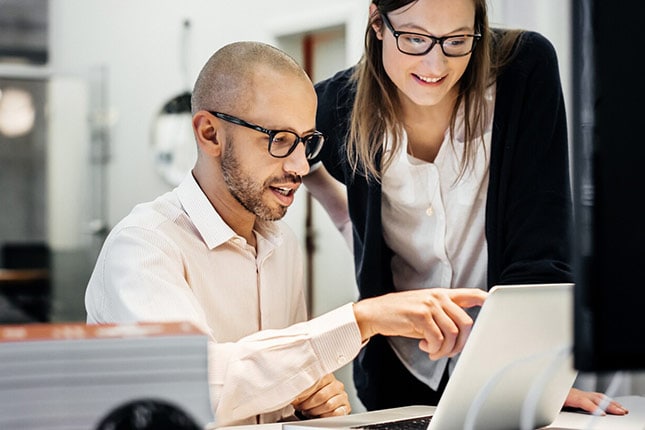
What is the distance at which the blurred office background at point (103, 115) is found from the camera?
397 centimetres

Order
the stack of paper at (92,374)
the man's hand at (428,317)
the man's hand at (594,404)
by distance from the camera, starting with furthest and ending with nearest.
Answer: the man's hand at (594,404), the man's hand at (428,317), the stack of paper at (92,374)

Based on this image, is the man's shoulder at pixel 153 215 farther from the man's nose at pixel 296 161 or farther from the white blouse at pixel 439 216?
the white blouse at pixel 439 216

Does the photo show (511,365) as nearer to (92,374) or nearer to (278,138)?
(92,374)

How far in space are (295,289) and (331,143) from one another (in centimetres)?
30

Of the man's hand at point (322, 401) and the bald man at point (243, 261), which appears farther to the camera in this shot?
the man's hand at point (322, 401)

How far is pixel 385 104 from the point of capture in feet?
5.35

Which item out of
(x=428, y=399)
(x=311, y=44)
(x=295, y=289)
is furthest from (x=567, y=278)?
(x=311, y=44)

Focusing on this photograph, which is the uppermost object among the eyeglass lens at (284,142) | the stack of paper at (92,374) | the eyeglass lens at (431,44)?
the eyeglass lens at (431,44)

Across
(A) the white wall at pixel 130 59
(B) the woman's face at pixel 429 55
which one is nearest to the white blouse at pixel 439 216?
(B) the woman's face at pixel 429 55

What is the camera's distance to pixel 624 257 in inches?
24.7

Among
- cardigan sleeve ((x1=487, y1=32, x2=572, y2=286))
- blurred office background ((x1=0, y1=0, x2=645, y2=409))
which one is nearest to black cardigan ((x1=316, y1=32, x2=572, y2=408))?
cardigan sleeve ((x1=487, y1=32, x2=572, y2=286))

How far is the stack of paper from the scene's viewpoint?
59 centimetres

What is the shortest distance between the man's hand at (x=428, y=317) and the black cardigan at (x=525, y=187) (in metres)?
0.41

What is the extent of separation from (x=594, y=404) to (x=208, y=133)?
2.44 ft
